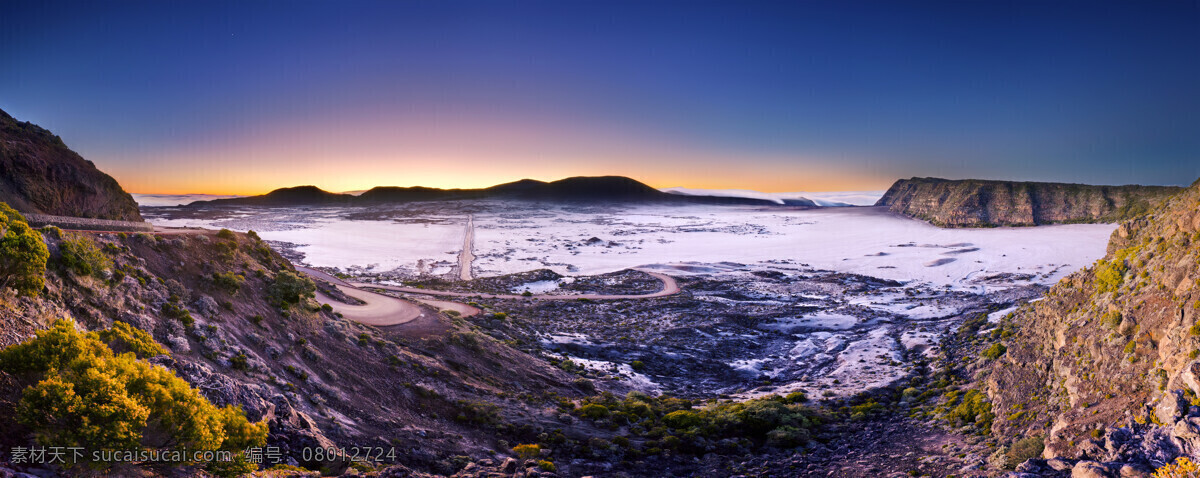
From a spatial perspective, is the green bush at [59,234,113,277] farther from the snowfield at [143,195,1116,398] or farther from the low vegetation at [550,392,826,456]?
the snowfield at [143,195,1116,398]

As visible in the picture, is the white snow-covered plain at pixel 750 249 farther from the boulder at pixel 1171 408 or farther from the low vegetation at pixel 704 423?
the boulder at pixel 1171 408

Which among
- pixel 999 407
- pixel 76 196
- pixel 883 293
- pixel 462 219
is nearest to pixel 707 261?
pixel 883 293

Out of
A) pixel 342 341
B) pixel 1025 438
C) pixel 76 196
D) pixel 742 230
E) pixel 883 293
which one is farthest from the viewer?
pixel 742 230

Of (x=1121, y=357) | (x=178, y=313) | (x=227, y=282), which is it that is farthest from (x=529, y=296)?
(x=1121, y=357)

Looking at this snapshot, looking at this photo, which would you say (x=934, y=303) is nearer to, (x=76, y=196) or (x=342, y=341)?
(x=342, y=341)

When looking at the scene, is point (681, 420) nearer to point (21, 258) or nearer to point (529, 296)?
point (21, 258)

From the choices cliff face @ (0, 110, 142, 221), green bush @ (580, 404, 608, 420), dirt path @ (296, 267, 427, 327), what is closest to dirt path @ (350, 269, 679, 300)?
dirt path @ (296, 267, 427, 327)
